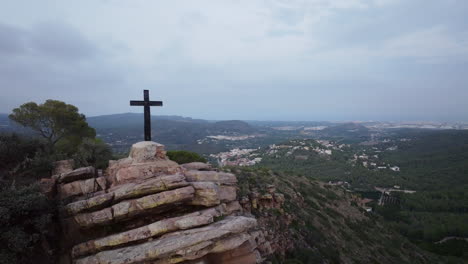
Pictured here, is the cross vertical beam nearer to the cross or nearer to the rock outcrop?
the cross

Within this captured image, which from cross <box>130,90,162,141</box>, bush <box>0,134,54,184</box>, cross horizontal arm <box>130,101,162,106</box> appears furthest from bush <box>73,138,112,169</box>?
cross horizontal arm <box>130,101,162,106</box>

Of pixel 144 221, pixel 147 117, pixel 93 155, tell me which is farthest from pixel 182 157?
pixel 144 221

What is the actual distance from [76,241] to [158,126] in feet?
408

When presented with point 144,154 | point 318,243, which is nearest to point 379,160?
point 318,243

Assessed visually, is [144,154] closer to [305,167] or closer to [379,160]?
[305,167]

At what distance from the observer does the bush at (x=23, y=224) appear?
252 inches

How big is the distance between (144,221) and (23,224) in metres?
3.73

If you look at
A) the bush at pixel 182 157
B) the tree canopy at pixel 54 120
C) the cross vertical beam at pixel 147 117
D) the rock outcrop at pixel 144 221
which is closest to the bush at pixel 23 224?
the rock outcrop at pixel 144 221

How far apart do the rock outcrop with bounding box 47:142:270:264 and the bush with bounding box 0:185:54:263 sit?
68 cm

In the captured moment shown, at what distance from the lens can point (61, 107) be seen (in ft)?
56.1

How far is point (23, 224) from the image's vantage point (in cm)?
700

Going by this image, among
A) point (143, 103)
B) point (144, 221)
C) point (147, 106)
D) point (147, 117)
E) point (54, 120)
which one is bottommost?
point (144, 221)

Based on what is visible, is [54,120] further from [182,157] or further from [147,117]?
[182,157]

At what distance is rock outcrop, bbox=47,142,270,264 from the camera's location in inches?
266
